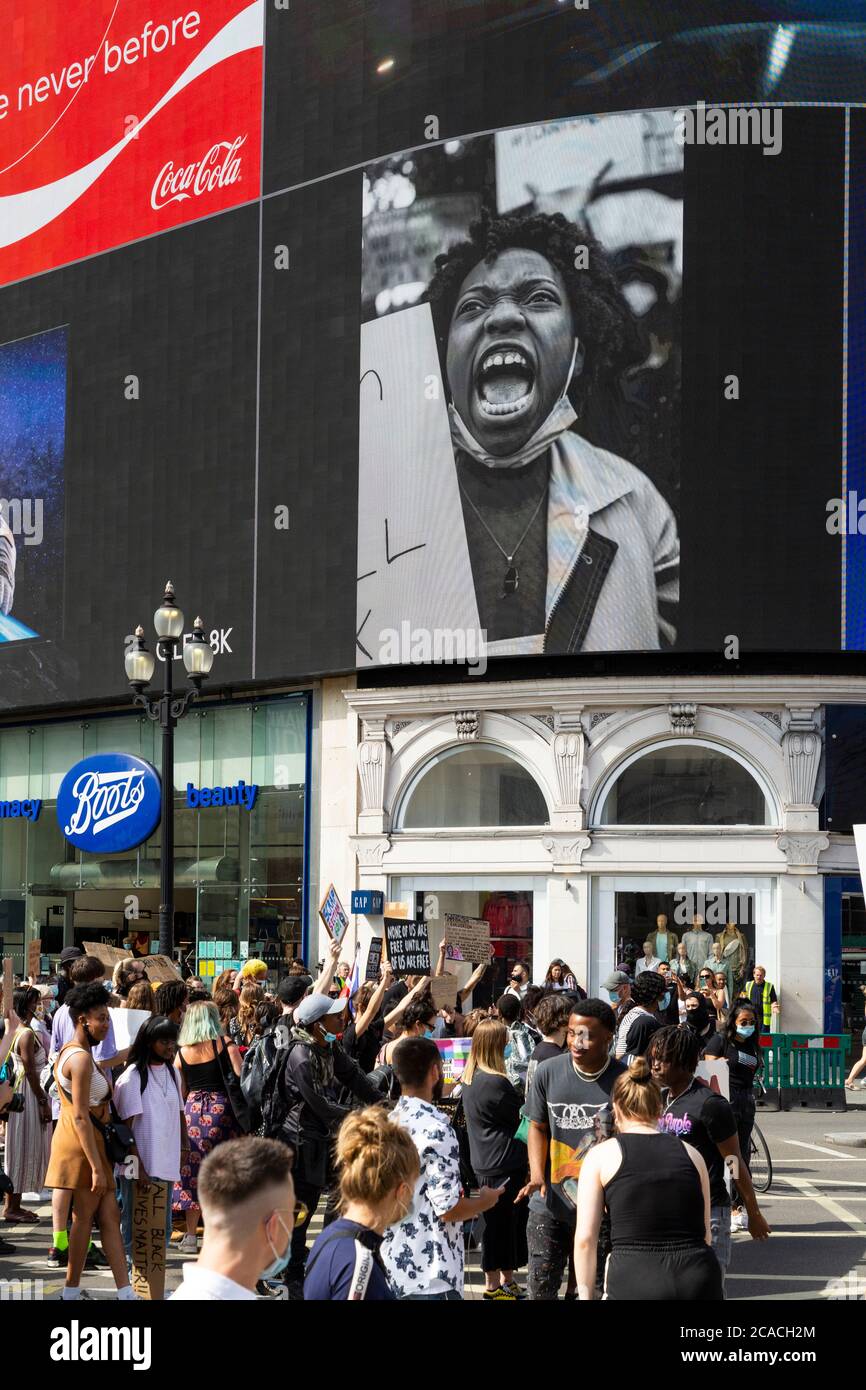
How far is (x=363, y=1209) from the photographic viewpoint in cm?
546

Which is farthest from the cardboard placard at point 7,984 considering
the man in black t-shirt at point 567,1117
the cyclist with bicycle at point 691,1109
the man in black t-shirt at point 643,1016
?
the cyclist with bicycle at point 691,1109

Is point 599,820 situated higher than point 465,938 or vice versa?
point 599,820

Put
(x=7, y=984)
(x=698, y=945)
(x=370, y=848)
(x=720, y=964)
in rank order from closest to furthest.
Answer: (x=7, y=984), (x=720, y=964), (x=698, y=945), (x=370, y=848)

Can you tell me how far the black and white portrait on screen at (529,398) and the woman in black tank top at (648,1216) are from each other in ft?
88.7

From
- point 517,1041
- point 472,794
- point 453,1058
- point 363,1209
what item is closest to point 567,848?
point 472,794

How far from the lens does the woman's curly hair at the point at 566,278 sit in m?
34.0

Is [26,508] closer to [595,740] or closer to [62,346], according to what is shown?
[62,346]

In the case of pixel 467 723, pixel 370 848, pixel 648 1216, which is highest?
pixel 467 723

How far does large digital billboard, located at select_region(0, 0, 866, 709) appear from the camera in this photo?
1316 inches

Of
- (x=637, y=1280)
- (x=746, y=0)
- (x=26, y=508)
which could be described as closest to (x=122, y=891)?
(x=26, y=508)

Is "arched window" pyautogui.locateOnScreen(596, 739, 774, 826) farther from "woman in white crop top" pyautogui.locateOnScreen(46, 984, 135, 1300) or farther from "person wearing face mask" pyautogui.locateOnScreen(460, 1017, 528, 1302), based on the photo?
"woman in white crop top" pyautogui.locateOnScreen(46, 984, 135, 1300)

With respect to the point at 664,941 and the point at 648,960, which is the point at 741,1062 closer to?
the point at 648,960

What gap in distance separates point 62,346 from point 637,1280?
4005cm

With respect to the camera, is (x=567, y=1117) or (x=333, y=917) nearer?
(x=567, y=1117)
